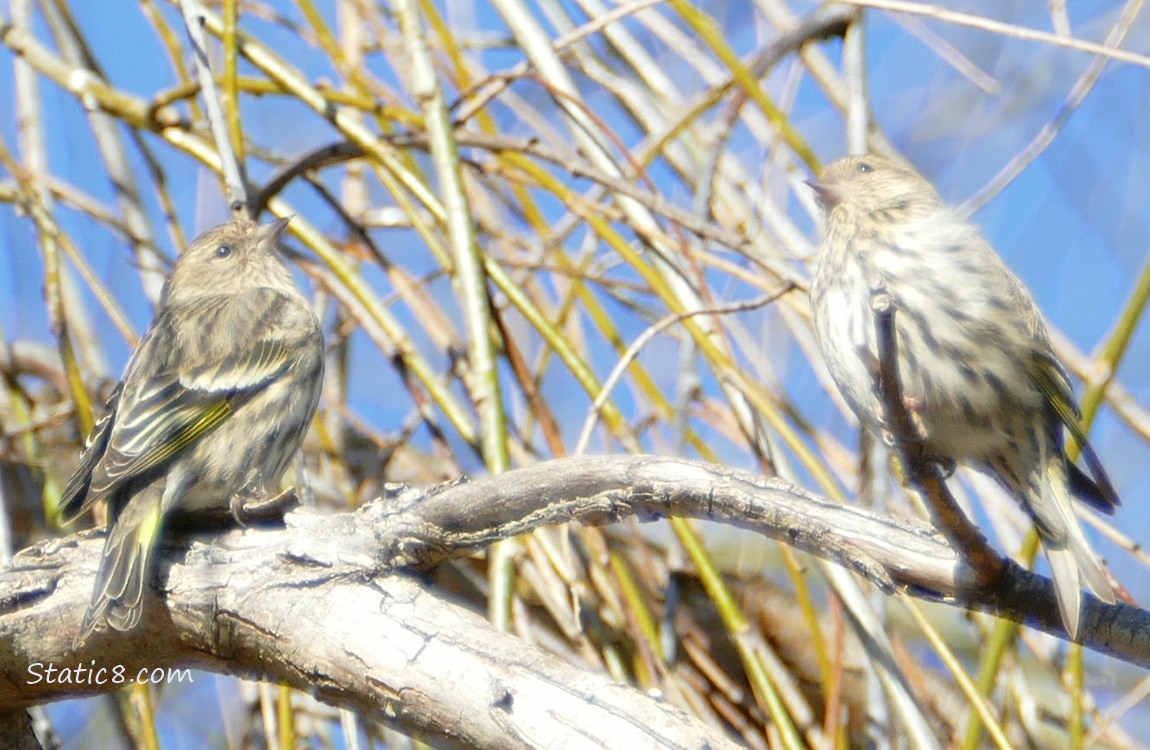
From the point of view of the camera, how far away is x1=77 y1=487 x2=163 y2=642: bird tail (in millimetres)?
2779

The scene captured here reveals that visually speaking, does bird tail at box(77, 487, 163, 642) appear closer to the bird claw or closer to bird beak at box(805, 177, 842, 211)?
the bird claw

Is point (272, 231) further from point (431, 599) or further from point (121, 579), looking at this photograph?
point (431, 599)

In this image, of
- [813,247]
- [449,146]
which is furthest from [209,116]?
[813,247]

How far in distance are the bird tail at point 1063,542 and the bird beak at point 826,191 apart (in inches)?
34.5

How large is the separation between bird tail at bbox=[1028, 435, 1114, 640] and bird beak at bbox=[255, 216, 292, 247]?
243 centimetres

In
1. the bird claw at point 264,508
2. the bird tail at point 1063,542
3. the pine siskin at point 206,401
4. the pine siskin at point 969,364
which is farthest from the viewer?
the pine siskin at point 206,401

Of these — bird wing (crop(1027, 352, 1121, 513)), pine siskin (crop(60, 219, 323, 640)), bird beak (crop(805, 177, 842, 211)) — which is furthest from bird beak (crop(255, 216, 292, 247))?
bird wing (crop(1027, 352, 1121, 513))

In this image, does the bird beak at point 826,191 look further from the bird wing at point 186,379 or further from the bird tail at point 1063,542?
the bird wing at point 186,379

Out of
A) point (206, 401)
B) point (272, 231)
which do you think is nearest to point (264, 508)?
point (206, 401)

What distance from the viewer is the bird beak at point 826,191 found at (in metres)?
3.63

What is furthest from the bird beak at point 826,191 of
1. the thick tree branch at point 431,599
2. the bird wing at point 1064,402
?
the thick tree branch at point 431,599

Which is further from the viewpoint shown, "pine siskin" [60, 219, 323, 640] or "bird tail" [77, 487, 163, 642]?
"pine siskin" [60, 219, 323, 640]

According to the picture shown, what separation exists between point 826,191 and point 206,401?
1.88 meters

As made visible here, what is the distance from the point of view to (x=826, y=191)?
3.65 metres
